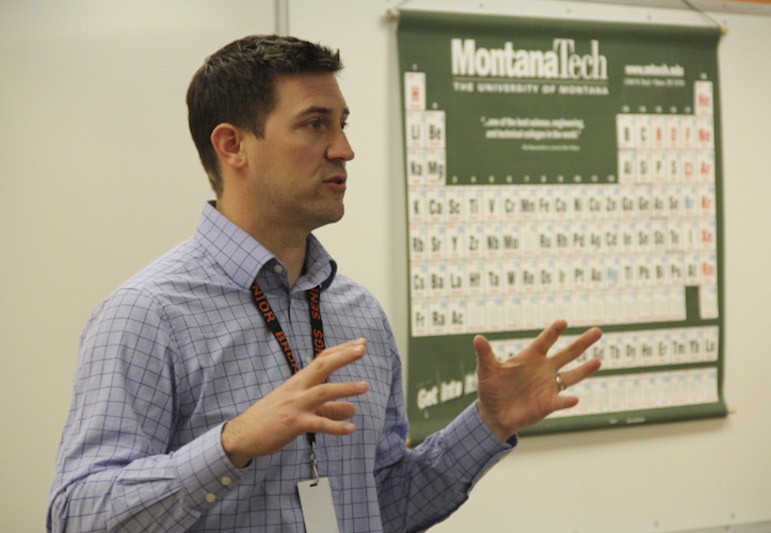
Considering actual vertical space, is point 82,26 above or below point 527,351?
above

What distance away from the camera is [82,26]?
2.89 meters

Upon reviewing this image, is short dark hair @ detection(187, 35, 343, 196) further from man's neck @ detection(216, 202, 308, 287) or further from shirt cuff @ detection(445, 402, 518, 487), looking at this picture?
shirt cuff @ detection(445, 402, 518, 487)

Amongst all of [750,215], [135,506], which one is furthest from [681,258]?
[135,506]

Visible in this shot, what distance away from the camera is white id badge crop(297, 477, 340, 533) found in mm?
1576

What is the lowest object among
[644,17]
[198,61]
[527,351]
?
[527,351]

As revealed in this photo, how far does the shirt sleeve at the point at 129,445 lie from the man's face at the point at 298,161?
1.01 ft

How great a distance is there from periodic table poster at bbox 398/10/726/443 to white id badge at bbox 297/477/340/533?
65.6 inches

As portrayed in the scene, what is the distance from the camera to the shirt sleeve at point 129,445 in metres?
1.38

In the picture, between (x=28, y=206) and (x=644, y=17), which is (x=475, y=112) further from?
(x=28, y=206)

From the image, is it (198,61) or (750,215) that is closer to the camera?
(198,61)

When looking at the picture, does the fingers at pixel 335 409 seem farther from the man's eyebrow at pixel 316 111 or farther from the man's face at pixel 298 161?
the man's eyebrow at pixel 316 111

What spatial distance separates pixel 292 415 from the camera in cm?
132

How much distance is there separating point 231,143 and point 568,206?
196cm

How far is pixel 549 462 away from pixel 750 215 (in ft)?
4.20
